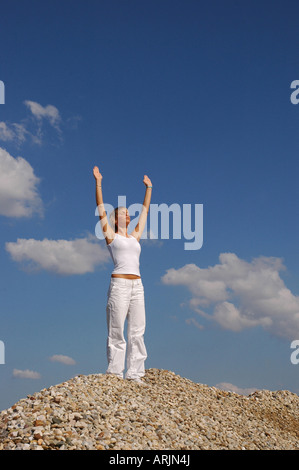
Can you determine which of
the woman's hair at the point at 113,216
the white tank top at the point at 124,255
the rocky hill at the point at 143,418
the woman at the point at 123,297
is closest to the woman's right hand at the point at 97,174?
the woman at the point at 123,297

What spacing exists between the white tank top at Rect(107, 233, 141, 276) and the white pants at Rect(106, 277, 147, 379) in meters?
0.21

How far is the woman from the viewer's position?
9.09 m

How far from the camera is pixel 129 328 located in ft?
30.8

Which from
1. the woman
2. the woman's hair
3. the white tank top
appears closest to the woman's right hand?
the woman

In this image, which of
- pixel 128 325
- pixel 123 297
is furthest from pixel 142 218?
pixel 128 325

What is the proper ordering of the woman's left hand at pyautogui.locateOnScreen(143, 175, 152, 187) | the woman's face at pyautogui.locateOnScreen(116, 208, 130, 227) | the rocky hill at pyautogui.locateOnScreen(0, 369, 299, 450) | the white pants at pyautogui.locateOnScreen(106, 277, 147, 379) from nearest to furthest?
the rocky hill at pyautogui.locateOnScreen(0, 369, 299, 450)
the white pants at pyautogui.locateOnScreen(106, 277, 147, 379)
the woman's face at pyautogui.locateOnScreen(116, 208, 130, 227)
the woman's left hand at pyautogui.locateOnScreen(143, 175, 152, 187)

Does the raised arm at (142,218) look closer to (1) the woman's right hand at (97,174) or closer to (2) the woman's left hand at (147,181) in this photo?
(2) the woman's left hand at (147,181)

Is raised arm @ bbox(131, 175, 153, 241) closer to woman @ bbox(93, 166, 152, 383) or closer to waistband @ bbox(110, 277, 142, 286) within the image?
woman @ bbox(93, 166, 152, 383)

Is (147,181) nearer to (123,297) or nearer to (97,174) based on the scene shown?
(97,174)

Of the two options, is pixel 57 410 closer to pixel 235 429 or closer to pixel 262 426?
pixel 235 429

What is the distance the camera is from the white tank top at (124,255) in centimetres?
927

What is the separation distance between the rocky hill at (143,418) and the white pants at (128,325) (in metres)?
0.33

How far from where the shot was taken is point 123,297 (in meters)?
9.16
